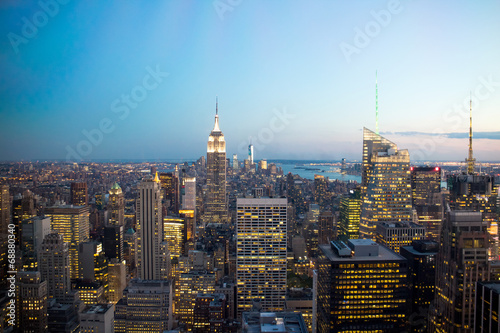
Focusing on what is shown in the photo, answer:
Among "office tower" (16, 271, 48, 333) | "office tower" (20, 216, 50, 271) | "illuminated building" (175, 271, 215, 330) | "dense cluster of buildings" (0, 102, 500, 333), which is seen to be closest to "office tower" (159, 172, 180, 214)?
"dense cluster of buildings" (0, 102, 500, 333)

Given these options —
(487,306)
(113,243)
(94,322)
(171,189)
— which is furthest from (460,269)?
(171,189)

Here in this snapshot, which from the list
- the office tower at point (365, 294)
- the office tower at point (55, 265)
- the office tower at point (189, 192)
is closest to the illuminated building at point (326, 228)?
the office tower at point (189, 192)

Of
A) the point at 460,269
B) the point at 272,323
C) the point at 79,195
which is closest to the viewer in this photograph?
the point at 272,323

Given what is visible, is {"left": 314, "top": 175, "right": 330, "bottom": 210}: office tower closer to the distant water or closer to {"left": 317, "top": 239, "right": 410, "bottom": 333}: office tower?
the distant water

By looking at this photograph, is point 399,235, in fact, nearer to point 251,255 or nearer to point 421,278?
point 421,278

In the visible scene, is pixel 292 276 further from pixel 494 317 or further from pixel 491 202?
pixel 494 317

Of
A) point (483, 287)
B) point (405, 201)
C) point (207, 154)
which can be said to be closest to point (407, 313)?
point (483, 287)

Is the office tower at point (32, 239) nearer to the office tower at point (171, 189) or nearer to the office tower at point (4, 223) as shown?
the office tower at point (4, 223)
